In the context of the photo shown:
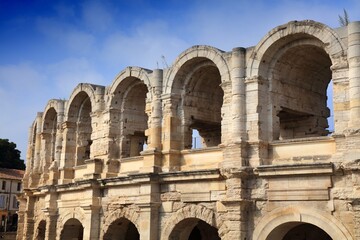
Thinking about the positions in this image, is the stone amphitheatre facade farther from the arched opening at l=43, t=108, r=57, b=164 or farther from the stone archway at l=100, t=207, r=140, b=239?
the arched opening at l=43, t=108, r=57, b=164

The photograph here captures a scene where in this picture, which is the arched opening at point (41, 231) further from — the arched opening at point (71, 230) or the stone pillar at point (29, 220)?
the arched opening at point (71, 230)

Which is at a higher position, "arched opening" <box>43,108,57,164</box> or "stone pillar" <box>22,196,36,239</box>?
"arched opening" <box>43,108,57,164</box>

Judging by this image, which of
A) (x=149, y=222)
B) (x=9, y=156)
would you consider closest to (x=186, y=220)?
(x=149, y=222)

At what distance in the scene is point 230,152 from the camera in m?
12.6

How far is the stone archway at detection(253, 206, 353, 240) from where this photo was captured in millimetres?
10773

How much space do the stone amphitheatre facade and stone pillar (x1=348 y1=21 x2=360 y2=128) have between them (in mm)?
23

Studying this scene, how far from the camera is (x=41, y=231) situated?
20453mm

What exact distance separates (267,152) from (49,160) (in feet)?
37.9

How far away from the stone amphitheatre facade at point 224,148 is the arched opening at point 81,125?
0.04 meters

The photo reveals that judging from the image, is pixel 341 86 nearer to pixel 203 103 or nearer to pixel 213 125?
pixel 203 103

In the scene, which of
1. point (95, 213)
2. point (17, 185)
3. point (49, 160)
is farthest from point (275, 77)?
point (17, 185)

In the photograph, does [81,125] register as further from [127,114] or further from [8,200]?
[8,200]

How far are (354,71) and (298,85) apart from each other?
113 inches

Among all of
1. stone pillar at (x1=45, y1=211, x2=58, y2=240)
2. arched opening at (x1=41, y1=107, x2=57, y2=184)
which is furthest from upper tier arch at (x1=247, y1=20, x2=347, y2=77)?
arched opening at (x1=41, y1=107, x2=57, y2=184)
